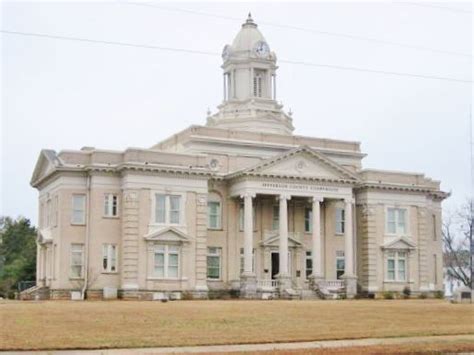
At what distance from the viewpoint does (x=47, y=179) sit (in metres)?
59.6

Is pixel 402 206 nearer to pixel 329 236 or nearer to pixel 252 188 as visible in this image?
pixel 329 236

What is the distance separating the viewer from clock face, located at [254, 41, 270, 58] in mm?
69625

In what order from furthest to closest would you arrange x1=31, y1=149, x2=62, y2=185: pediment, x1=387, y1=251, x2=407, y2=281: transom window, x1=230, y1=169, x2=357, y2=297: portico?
x1=387, y1=251, x2=407, y2=281: transom window → x1=230, y1=169, x2=357, y2=297: portico → x1=31, y1=149, x2=62, y2=185: pediment

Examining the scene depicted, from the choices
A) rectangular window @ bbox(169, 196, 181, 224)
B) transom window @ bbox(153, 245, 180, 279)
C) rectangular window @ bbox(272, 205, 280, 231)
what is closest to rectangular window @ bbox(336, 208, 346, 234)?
rectangular window @ bbox(272, 205, 280, 231)

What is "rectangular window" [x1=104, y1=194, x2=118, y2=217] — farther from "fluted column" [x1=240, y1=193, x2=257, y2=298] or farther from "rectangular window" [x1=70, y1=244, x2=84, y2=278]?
"fluted column" [x1=240, y1=193, x2=257, y2=298]

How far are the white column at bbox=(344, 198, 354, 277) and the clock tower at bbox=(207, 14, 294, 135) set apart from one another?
31.7 ft

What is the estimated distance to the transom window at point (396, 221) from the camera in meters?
65.7

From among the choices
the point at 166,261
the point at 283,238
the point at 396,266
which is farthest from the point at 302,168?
the point at 166,261

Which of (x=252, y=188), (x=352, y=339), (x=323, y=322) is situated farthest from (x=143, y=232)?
(x=352, y=339)

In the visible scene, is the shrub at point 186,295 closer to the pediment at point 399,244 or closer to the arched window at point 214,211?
the arched window at point 214,211

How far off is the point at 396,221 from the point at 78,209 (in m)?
25.2

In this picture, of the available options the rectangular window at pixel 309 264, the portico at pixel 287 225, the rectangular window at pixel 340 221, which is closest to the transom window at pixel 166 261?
the portico at pixel 287 225

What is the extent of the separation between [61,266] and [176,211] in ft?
28.0

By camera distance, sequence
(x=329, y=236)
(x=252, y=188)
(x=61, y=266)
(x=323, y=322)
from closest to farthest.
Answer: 1. (x=323, y=322)
2. (x=61, y=266)
3. (x=252, y=188)
4. (x=329, y=236)
